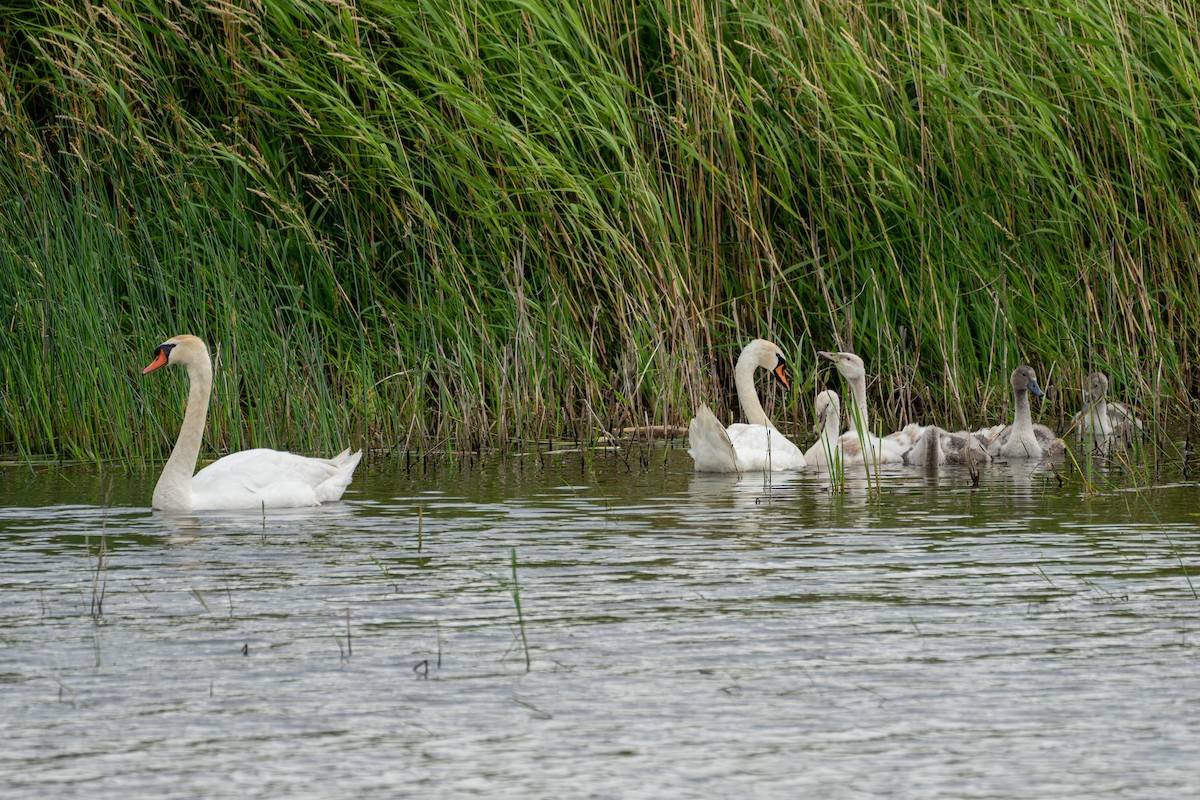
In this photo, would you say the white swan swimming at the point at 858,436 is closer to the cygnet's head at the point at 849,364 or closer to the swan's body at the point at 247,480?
the cygnet's head at the point at 849,364

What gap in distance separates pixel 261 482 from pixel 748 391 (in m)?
3.26

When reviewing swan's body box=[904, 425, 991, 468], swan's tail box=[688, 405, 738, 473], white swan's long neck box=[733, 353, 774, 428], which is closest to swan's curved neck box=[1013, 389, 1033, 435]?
swan's body box=[904, 425, 991, 468]

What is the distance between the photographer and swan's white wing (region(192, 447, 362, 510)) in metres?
8.37

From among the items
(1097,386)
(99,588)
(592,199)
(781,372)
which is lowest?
(99,588)

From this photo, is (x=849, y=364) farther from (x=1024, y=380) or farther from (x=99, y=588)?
(x=99, y=588)

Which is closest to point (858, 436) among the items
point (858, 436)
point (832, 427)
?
point (858, 436)

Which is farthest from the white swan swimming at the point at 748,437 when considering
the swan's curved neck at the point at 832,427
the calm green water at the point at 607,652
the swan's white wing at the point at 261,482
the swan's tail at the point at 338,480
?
the swan's white wing at the point at 261,482

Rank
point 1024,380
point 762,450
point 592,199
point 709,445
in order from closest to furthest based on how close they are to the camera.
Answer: point 709,445 → point 762,450 → point 1024,380 → point 592,199

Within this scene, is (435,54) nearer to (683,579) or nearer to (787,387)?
(787,387)

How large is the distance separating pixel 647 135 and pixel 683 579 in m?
5.47

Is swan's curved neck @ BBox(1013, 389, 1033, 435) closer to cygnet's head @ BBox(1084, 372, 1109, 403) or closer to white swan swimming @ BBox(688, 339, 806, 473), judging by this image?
cygnet's head @ BBox(1084, 372, 1109, 403)

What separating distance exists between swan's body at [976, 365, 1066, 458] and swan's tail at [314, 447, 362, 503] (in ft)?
11.4

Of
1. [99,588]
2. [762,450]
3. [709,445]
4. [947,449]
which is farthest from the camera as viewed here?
[762,450]

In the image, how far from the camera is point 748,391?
10695 millimetres
